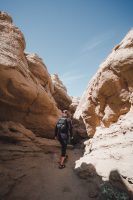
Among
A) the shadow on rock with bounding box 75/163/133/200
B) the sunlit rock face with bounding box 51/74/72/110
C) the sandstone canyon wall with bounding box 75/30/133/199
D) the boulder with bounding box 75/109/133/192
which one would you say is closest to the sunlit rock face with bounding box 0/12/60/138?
the sandstone canyon wall with bounding box 75/30/133/199

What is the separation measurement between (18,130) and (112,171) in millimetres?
5945

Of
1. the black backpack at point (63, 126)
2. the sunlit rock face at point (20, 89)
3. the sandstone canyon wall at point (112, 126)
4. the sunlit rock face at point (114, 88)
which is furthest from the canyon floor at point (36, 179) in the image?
the sunlit rock face at point (114, 88)

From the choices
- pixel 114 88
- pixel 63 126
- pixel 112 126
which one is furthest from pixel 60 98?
pixel 63 126

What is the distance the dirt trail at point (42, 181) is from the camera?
17.9ft

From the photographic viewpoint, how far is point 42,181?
638 centimetres

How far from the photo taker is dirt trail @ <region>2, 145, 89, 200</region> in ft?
17.9

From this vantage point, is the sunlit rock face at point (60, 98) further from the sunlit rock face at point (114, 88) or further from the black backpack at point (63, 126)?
the black backpack at point (63, 126)

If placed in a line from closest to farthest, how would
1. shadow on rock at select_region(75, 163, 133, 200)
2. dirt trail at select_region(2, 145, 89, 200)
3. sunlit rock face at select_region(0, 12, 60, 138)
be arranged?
shadow on rock at select_region(75, 163, 133, 200) → dirt trail at select_region(2, 145, 89, 200) → sunlit rock face at select_region(0, 12, 60, 138)

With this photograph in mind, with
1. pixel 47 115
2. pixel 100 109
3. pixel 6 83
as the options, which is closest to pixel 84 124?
pixel 100 109

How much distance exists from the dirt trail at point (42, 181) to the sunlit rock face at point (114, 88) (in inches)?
176

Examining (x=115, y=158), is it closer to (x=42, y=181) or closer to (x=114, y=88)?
(x=42, y=181)

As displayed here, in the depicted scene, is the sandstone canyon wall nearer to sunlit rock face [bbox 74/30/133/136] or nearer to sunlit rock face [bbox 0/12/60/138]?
sunlit rock face [bbox 74/30/133/136]

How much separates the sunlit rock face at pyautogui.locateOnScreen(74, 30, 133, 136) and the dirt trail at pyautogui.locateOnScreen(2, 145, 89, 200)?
4.48 m

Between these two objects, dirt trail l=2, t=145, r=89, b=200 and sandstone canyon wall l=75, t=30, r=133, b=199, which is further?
sandstone canyon wall l=75, t=30, r=133, b=199
